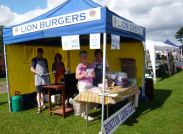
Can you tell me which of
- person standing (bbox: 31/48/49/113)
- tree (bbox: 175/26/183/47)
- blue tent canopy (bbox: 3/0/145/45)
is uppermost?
tree (bbox: 175/26/183/47)

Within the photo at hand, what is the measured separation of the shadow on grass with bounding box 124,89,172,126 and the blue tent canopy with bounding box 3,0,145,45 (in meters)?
2.10

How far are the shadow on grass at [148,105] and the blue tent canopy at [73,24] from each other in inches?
82.9

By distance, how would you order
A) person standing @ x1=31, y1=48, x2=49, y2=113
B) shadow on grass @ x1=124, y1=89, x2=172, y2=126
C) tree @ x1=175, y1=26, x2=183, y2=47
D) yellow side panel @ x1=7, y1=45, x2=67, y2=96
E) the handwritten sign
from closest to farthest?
the handwritten sign < shadow on grass @ x1=124, y1=89, x2=172, y2=126 < person standing @ x1=31, y1=48, x2=49, y2=113 < yellow side panel @ x1=7, y1=45, x2=67, y2=96 < tree @ x1=175, y1=26, x2=183, y2=47

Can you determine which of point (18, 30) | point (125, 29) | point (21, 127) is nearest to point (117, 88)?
point (125, 29)

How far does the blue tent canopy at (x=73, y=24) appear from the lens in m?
5.43

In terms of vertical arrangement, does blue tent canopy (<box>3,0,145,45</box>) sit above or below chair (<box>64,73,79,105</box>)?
above

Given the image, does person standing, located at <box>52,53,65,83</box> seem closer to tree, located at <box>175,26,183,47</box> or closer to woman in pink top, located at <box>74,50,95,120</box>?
woman in pink top, located at <box>74,50,95,120</box>

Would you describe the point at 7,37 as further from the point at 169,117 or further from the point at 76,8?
the point at 169,117

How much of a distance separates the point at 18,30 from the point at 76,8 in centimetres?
209

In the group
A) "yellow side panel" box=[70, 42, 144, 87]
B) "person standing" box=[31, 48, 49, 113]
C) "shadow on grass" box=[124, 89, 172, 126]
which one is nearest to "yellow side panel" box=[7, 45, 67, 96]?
"person standing" box=[31, 48, 49, 113]

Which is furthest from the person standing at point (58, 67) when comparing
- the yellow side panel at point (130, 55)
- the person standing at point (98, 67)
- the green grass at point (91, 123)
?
the yellow side panel at point (130, 55)

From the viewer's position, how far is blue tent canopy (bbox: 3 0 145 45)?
5.43m

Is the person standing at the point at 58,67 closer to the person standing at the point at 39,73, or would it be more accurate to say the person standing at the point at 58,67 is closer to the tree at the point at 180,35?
the person standing at the point at 39,73

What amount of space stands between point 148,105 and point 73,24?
150 inches
